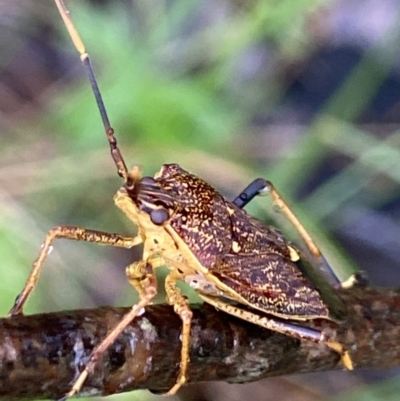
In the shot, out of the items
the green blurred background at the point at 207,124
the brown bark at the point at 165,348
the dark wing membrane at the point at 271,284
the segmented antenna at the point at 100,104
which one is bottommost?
the brown bark at the point at 165,348

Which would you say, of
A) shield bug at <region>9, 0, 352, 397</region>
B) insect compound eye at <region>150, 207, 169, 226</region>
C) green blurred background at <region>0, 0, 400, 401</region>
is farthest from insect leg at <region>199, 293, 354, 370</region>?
green blurred background at <region>0, 0, 400, 401</region>

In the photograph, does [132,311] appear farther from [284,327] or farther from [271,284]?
[271,284]

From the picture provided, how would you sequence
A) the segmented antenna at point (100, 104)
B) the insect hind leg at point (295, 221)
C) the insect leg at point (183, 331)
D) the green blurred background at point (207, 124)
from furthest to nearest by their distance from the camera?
1. the green blurred background at point (207, 124)
2. the insect hind leg at point (295, 221)
3. the segmented antenna at point (100, 104)
4. the insect leg at point (183, 331)

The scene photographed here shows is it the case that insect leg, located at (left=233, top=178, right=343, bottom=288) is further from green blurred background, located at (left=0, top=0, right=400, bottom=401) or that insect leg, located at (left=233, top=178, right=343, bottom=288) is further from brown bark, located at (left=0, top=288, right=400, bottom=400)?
green blurred background, located at (left=0, top=0, right=400, bottom=401)

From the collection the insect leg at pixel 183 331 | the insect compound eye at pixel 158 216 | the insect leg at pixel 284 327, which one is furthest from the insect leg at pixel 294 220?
the insect leg at pixel 183 331

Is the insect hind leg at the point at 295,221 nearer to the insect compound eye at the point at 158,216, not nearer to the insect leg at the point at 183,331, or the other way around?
the insect compound eye at the point at 158,216

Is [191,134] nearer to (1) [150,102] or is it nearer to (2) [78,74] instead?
(1) [150,102]

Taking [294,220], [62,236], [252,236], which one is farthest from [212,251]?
[62,236]

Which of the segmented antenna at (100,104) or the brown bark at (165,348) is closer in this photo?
the brown bark at (165,348)
